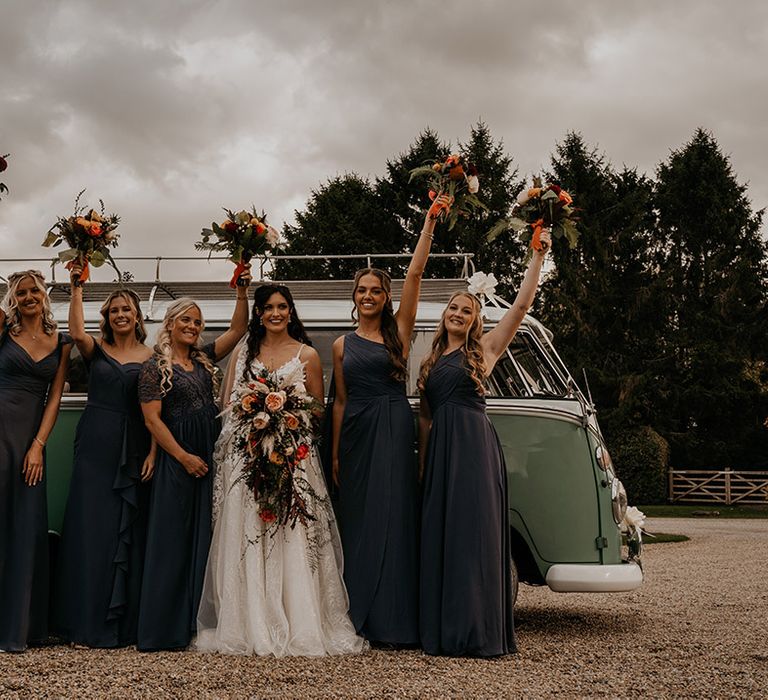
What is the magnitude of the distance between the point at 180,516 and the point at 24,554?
1.00 metres

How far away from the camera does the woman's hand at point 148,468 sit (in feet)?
21.0

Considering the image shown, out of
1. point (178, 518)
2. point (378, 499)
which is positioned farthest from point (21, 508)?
point (378, 499)

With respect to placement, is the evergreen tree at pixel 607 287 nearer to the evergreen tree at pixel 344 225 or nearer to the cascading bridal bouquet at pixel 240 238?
the evergreen tree at pixel 344 225

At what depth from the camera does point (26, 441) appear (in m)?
6.39

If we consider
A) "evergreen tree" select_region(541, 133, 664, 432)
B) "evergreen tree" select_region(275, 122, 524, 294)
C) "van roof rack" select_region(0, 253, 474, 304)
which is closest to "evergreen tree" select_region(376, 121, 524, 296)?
"evergreen tree" select_region(275, 122, 524, 294)

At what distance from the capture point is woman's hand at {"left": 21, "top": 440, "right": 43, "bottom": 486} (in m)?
6.29

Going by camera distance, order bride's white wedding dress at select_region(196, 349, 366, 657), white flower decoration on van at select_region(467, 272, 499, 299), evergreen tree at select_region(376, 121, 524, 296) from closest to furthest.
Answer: bride's white wedding dress at select_region(196, 349, 366, 657)
white flower decoration on van at select_region(467, 272, 499, 299)
evergreen tree at select_region(376, 121, 524, 296)

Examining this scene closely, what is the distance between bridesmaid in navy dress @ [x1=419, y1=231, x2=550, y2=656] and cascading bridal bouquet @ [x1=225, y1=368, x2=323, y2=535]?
80 cm

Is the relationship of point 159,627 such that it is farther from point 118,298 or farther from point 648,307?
point 648,307

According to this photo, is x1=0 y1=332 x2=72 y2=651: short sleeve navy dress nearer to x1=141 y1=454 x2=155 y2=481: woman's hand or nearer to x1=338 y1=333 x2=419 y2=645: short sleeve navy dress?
x1=141 y1=454 x2=155 y2=481: woman's hand

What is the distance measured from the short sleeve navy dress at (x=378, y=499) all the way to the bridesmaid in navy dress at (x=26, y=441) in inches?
76.6

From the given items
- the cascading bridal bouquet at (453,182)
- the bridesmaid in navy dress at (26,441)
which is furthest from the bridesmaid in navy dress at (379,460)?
the bridesmaid in navy dress at (26,441)

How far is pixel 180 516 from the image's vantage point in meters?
6.32

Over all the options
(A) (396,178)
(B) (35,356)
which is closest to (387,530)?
(B) (35,356)
